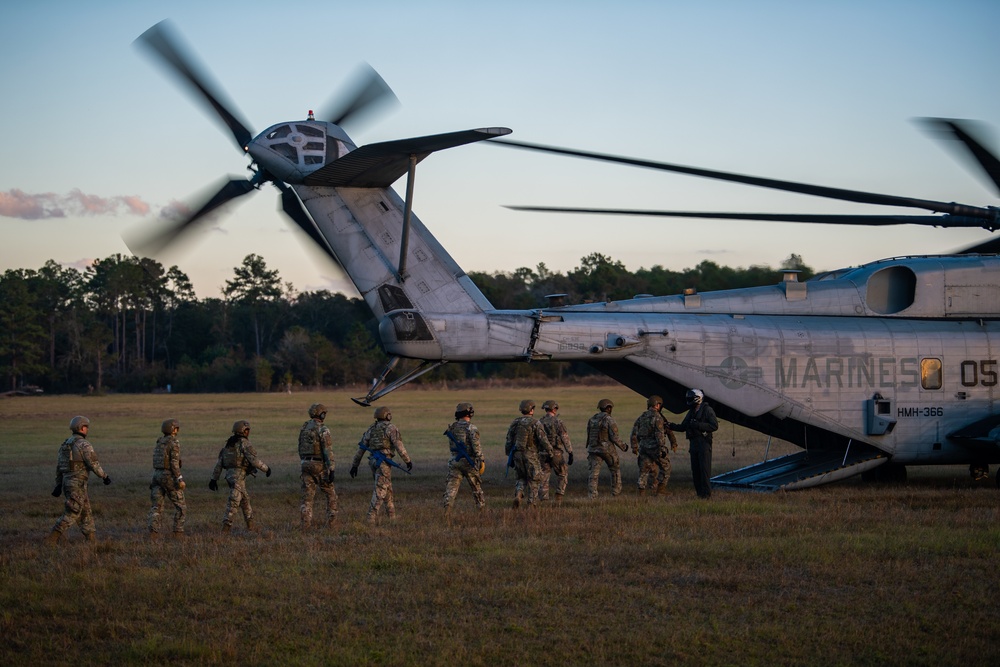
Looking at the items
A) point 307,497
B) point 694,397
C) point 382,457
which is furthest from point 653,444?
point 307,497

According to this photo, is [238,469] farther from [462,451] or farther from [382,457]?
[462,451]

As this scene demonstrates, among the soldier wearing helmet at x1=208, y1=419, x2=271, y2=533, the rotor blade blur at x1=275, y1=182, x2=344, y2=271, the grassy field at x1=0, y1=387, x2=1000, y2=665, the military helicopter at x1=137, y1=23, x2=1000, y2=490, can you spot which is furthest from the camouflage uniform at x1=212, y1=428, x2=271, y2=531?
the rotor blade blur at x1=275, y1=182, x2=344, y2=271

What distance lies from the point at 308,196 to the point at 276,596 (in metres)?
8.56

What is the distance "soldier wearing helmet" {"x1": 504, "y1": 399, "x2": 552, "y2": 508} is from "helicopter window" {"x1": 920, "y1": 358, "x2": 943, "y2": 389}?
7145mm

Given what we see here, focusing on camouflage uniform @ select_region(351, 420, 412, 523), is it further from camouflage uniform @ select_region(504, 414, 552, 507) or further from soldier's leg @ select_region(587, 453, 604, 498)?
soldier's leg @ select_region(587, 453, 604, 498)

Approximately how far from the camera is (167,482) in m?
12.9

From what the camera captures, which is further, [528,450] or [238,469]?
[528,450]

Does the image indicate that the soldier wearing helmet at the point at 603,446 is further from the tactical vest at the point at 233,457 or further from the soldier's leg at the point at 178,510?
the soldier's leg at the point at 178,510

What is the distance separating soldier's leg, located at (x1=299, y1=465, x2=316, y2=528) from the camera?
44.5 feet

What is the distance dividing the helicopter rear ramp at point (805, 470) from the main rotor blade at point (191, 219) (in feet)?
31.7

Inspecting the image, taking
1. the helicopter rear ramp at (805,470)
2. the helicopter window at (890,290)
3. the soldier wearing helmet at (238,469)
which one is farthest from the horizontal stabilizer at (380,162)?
the helicopter window at (890,290)

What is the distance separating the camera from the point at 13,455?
84.4 feet

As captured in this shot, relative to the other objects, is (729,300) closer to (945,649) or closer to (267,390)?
(945,649)

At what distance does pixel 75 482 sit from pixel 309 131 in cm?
691
